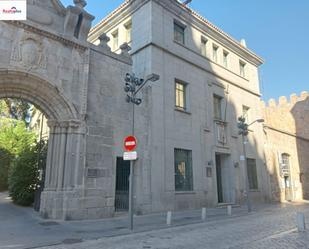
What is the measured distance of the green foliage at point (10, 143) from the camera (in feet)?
82.9

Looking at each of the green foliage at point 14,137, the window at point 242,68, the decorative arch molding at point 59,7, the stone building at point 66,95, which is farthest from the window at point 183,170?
the green foliage at point 14,137

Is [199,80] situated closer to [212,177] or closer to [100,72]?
[212,177]

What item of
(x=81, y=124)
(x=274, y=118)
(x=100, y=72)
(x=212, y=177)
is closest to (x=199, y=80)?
(x=212, y=177)

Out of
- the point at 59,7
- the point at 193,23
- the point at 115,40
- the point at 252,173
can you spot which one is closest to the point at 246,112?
the point at 252,173

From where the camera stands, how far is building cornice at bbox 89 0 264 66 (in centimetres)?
1753

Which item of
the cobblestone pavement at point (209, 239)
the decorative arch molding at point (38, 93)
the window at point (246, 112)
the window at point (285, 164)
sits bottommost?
→ the cobblestone pavement at point (209, 239)

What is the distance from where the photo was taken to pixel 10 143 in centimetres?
2602

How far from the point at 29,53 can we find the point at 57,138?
A: 143 inches

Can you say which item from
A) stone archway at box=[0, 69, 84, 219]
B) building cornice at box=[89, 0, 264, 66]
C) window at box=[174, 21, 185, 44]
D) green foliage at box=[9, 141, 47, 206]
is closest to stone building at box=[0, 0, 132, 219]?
stone archway at box=[0, 69, 84, 219]

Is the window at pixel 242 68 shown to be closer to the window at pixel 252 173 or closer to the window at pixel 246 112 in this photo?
the window at pixel 246 112

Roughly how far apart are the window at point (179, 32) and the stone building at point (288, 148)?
12018 millimetres

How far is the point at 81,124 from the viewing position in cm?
1198

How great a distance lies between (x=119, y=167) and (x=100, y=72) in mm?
4743

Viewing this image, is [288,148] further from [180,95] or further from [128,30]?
[128,30]
